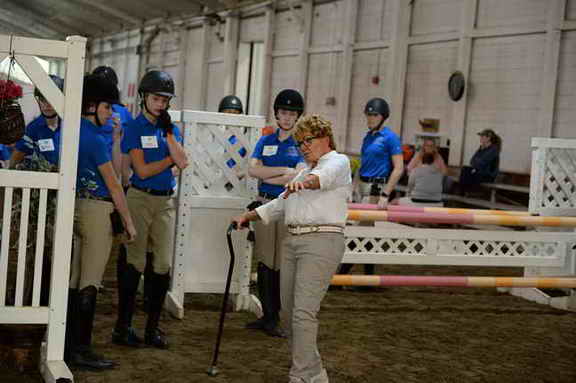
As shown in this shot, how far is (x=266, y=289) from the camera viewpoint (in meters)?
4.88

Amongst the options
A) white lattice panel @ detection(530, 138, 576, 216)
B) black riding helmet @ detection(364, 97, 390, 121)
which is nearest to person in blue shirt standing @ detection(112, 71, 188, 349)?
black riding helmet @ detection(364, 97, 390, 121)

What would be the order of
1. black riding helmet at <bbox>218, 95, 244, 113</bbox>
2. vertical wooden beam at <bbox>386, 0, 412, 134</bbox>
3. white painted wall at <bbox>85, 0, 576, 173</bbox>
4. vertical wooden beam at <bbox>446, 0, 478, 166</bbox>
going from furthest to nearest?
vertical wooden beam at <bbox>386, 0, 412, 134</bbox> < vertical wooden beam at <bbox>446, 0, 478, 166</bbox> < white painted wall at <bbox>85, 0, 576, 173</bbox> < black riding helmet at <bbox>218, 95, 244, 113</bbox>

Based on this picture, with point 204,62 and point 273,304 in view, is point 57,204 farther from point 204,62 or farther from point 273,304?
point 204,62

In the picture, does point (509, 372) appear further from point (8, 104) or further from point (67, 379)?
point (8, 104)

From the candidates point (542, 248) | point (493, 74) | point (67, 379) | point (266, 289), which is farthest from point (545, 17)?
point (67, 379)

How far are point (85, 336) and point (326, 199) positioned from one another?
135cm

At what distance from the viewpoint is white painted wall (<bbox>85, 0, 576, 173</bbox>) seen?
9195mm

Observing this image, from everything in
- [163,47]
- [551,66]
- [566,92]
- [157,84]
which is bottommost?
[157,84]

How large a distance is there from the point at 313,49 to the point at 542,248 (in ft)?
27.5

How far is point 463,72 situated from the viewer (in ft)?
34.2

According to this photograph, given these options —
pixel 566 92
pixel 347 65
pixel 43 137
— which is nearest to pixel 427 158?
pixel 566 92

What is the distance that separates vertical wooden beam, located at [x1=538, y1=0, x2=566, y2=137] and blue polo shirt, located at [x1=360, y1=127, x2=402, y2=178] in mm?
3371

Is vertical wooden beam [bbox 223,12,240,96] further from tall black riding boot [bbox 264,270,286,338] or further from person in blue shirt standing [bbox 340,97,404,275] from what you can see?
tall black riding boot [bbox 264,270,286,338]

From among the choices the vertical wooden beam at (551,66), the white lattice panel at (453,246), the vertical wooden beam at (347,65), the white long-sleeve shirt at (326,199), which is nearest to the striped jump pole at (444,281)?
the white lattice panel at (453,246)
